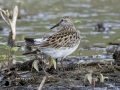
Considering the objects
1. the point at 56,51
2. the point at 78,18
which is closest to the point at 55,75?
the point at 56,51

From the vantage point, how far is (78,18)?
685 inches

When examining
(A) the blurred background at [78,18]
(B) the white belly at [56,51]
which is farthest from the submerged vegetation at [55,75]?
(A) the blurred background at [78,18]

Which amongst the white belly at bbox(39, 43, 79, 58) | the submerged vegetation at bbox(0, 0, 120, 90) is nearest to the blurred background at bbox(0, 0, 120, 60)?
the submerged vegetation at bbox(0, 0, 120, 90)

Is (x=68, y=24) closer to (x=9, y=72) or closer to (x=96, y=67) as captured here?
(x=96, y=67)

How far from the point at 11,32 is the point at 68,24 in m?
3.21

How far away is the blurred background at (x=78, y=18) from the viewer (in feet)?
44.7

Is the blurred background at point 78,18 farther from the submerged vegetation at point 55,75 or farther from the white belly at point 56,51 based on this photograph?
the white belly at point 56,51

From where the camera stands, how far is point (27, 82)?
8.80m

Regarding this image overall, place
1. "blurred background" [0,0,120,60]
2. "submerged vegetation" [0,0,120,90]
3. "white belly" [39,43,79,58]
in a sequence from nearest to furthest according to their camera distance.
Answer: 1. "submerged vegetation" [0,0,120,90]
2. "white belly" [39,43,79,58]
3. "blurred background" [0,0,120,60]

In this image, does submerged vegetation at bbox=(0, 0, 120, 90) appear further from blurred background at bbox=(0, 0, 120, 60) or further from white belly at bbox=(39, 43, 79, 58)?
blurred background at bbox=(0, 0, 120, 60)

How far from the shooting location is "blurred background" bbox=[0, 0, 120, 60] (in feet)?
44.7

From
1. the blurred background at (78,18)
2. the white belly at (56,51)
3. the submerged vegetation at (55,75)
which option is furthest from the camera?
the blurred background at (78,18)

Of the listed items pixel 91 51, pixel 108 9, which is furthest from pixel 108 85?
pixel 108 9

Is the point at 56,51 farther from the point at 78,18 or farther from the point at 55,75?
A: the point at 78,18
